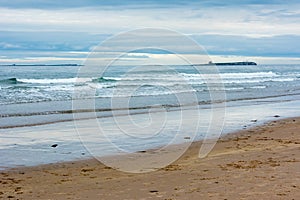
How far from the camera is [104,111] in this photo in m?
22.9

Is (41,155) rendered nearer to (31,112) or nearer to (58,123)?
(58,123)

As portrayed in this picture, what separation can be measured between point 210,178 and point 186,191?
0.99 metres

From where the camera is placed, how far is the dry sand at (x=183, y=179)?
23.7ft

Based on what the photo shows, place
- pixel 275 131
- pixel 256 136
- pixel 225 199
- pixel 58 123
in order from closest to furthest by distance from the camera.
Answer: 1. pixel 225 199
2. pixel 256 136
3. pixel 275 131
4. pixel 58 123

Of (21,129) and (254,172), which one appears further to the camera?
(21,129)

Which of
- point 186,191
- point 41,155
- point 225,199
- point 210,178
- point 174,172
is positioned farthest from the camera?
point 41,155

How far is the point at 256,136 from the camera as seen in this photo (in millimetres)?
14445

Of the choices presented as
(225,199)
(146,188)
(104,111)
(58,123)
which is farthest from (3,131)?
(225,199)

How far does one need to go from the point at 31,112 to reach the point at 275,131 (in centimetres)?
1122

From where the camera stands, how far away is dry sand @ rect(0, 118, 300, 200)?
7.21 m

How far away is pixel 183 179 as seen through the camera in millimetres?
8266

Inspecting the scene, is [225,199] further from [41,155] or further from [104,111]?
[104,111]

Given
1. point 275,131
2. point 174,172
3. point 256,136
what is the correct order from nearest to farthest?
point 174,172, point 256,136, point 275,131

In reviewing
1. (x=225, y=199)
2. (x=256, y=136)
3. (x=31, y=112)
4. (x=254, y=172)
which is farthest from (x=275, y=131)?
(x=31, y=112)
